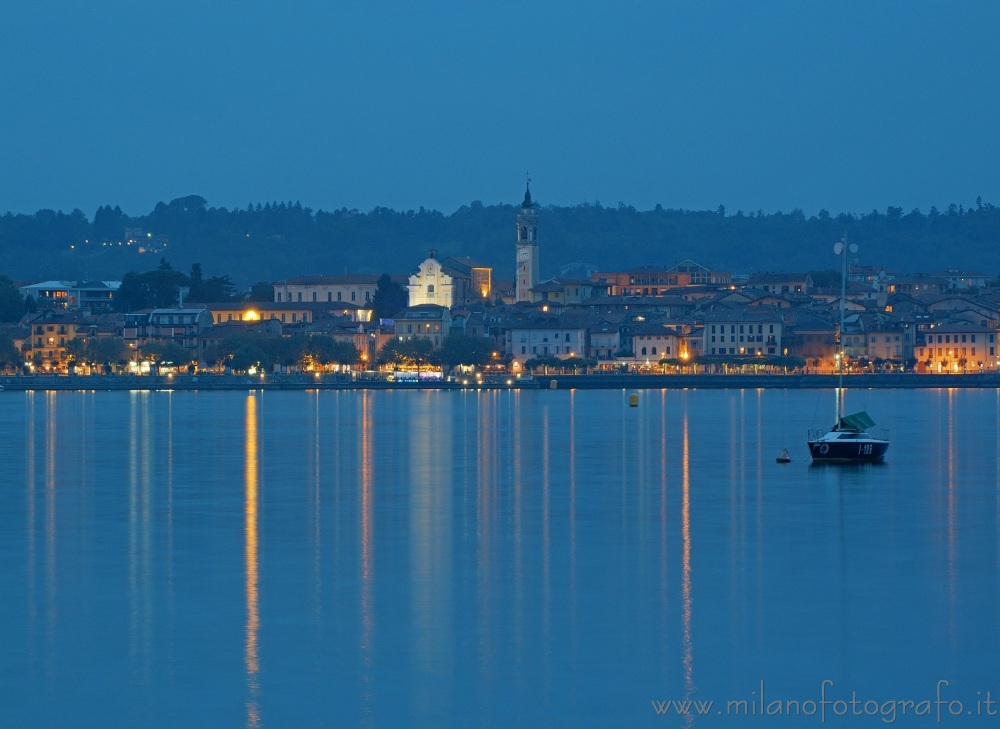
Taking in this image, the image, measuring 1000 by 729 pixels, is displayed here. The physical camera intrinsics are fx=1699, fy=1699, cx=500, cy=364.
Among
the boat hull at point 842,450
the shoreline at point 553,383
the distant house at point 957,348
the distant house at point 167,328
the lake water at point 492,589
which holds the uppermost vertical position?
the distant house at point 167,328

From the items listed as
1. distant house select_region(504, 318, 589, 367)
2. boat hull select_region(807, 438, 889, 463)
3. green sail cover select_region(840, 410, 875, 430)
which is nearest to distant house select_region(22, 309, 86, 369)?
distant house select_region(504, 318, 589, 367)

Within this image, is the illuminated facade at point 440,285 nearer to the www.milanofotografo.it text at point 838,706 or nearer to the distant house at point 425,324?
the distant house at point 425,324

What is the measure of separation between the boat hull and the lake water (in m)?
0.41

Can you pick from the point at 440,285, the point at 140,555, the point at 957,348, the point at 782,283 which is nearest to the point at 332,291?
the point at 440,285

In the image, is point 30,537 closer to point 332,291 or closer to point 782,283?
point 332,291

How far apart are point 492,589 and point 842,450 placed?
1449 centimetres

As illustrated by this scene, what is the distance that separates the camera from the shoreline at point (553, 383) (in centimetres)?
7094

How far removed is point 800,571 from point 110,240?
174 meters

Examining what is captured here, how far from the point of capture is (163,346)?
76.4 m

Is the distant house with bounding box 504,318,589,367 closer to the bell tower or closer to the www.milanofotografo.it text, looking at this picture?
the bell tower

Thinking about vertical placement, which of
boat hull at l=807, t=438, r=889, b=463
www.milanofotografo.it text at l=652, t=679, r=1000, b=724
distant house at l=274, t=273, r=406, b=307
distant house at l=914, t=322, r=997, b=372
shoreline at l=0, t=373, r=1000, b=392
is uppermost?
→ distant house at l=274, t=273, r=406, b=307

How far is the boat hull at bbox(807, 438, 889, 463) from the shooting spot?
2744 centimetres

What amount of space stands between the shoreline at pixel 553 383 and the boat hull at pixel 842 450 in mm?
42761

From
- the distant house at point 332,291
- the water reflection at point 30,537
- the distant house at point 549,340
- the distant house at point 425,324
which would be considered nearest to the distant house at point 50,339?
the distant house at point 425,324
